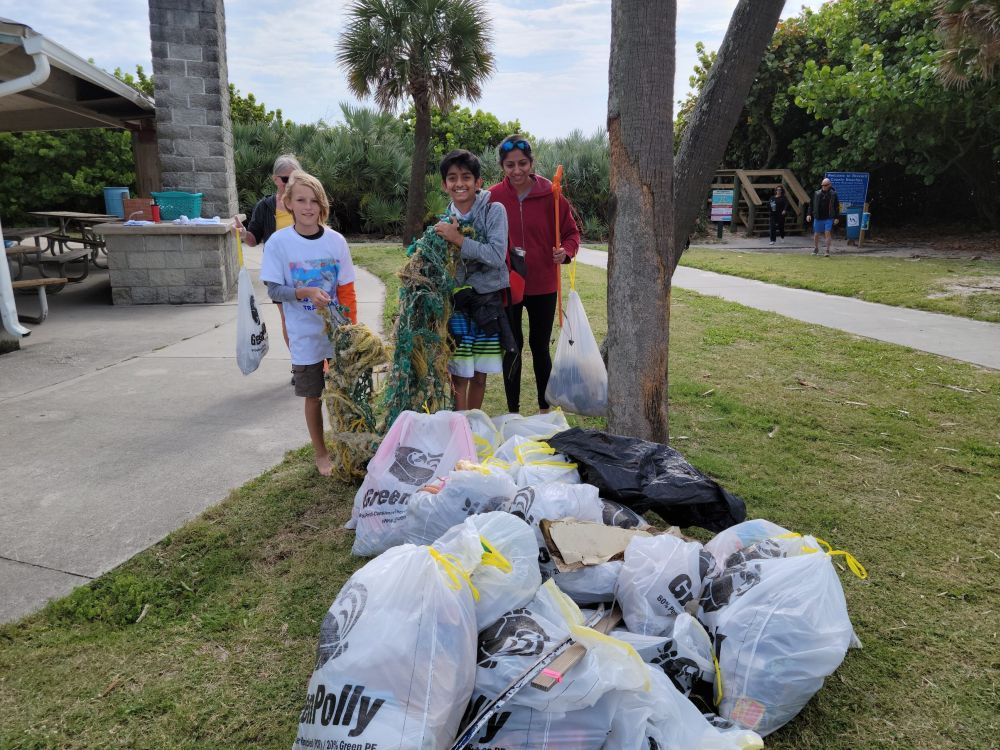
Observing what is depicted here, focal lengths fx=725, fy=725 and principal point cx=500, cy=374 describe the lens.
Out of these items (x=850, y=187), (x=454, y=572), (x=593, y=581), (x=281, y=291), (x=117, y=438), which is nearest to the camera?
(x=454, y=572)

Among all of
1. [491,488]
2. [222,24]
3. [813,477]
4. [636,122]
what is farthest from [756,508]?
[222,24]

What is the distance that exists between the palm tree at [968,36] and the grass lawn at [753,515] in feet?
24.8

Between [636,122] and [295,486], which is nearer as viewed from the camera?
[636,122]

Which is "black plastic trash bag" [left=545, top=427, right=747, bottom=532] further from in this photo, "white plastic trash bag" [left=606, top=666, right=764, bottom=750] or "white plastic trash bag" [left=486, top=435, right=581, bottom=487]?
"white plastic trash bag" [left=606, top=666, right=764, bottom=750]

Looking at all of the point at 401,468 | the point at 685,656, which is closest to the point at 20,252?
the point at 401,468

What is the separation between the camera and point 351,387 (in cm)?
398

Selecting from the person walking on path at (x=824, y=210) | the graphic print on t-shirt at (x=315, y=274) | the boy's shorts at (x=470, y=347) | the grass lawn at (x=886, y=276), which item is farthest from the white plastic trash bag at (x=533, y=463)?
the person walking on path at (x=824, y=210)

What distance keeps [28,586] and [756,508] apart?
3428 mm

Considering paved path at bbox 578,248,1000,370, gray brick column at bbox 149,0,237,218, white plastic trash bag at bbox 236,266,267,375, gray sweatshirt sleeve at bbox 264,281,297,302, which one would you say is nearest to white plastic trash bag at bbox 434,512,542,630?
gray sweatshirt sleeve at bbox 264,281,297,302

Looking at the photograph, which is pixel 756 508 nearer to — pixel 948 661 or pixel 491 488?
pixel 948 661

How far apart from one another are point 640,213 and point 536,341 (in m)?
1.41

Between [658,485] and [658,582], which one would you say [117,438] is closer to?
[658,485]

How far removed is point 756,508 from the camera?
12.6ft

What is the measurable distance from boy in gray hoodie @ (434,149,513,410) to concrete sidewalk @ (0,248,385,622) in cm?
142
